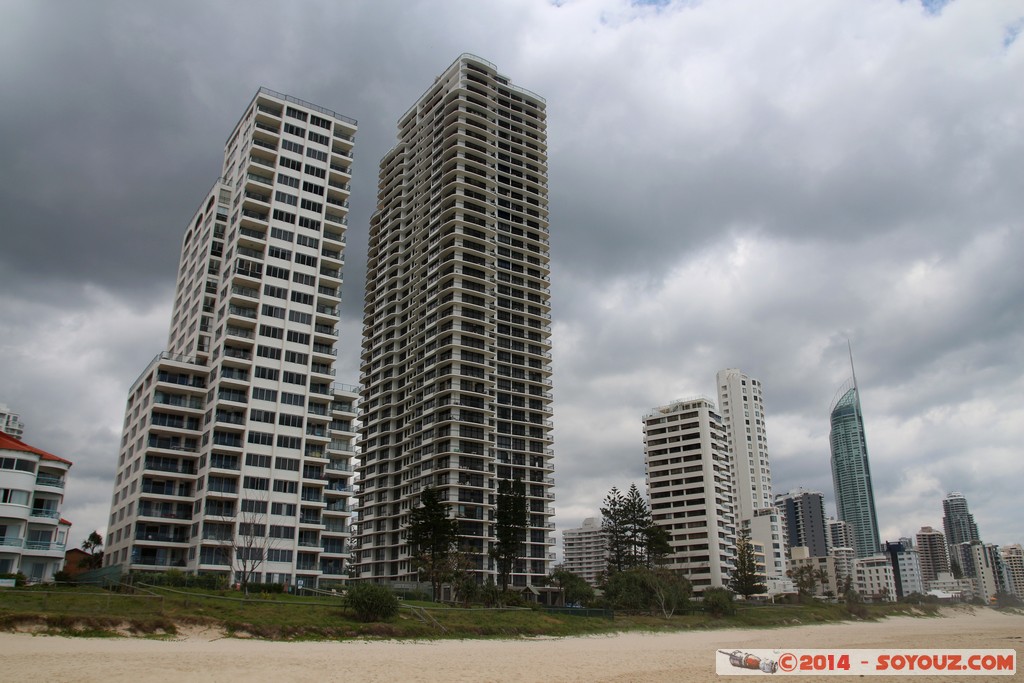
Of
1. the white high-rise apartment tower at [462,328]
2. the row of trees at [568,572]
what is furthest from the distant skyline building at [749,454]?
the white high-rise apartment tower at [462,328]

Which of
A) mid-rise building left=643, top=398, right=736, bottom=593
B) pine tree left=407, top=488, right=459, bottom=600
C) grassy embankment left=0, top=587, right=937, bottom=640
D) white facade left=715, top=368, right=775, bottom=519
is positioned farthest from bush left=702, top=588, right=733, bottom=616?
white facade left=715, top=368, right=775, bottom=519

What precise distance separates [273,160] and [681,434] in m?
95.2

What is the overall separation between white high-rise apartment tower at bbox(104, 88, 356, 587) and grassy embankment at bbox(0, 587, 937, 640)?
20355mm

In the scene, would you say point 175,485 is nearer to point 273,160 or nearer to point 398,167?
point 273,160

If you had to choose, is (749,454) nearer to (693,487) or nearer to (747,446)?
(747,446)

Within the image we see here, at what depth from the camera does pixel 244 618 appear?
44875 millimetres

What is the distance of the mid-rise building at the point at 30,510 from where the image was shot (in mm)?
65812

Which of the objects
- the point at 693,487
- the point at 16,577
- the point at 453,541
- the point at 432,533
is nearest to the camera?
the point at 16,577

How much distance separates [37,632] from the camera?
37.2 meters

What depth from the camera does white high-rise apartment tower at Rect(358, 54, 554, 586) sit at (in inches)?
4358

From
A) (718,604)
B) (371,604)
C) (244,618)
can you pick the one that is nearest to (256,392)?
(371,604)

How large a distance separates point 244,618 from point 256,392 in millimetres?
43119

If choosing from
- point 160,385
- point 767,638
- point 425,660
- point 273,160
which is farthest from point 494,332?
point 425,660

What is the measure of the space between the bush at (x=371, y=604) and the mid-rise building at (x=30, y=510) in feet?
118
